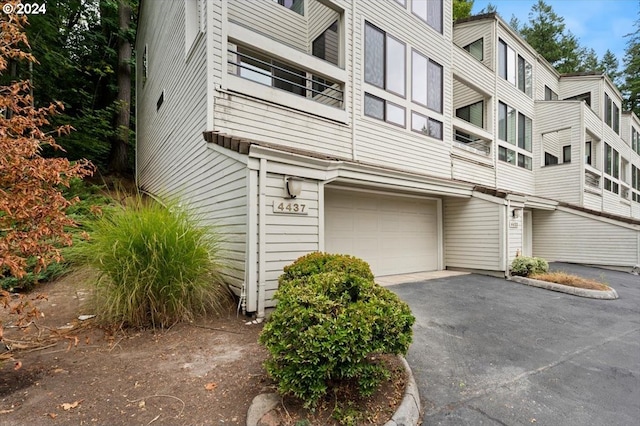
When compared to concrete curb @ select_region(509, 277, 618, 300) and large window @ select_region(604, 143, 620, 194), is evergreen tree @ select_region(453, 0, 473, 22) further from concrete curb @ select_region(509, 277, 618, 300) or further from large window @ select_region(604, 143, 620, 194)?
concrete curb @ select_region(509, 277, 618, 300)

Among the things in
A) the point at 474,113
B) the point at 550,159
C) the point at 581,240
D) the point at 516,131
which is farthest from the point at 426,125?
the point at 550,159

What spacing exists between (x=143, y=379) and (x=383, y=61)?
7.83 metres

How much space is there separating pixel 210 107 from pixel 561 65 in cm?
2765

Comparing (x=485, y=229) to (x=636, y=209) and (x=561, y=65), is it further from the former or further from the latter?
(x=561, y=65)

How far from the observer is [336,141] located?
6.74 meters

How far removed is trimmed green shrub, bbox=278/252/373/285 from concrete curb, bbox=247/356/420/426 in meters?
1.21

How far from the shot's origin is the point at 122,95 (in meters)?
13.1

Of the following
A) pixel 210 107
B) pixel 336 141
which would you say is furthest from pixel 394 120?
pixel 210 107

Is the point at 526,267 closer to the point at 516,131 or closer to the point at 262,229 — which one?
the point at 516,131

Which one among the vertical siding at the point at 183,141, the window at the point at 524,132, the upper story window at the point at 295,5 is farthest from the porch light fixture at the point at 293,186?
the window at the point at 524,132

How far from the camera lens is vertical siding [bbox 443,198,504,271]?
8250mm

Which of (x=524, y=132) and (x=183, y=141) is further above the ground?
(x=524, y=132)

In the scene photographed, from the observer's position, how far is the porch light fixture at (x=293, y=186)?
459 centimetres

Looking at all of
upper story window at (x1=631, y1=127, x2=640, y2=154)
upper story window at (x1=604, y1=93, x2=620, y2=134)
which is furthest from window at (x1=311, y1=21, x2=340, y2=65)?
upper story window at (x1=631, y1=127, x2=640, y2=154)
